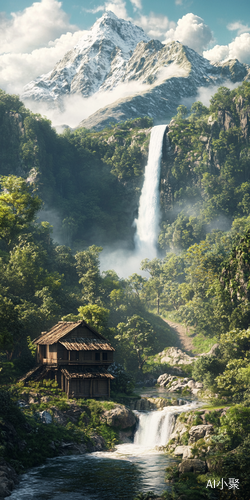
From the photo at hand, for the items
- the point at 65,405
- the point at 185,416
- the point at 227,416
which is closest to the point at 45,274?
the point at 65,405

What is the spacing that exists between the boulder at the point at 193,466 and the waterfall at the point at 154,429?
11486mm

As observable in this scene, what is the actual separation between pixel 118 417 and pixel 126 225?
103 meters

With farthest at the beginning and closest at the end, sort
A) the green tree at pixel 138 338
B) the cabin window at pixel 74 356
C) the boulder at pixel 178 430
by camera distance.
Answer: the green tree at pixel 138 338 < the cabin window at pixel 74 356 < the boulder at pixel 178 430

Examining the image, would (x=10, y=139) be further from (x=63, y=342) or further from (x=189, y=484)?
(x=189, y=484)

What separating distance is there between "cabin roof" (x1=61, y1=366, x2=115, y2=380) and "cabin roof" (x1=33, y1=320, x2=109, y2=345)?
3.28m

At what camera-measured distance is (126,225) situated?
148m

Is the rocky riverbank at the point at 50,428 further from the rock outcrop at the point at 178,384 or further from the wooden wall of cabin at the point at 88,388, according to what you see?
the rock outcrop at the point at 178,384

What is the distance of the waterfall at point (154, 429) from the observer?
46.9m

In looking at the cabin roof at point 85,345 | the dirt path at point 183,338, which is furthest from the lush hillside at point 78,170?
the cabin roof at point 85,345

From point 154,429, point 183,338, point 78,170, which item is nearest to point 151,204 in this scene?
point 78,170

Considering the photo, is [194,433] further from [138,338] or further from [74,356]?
[138,338]

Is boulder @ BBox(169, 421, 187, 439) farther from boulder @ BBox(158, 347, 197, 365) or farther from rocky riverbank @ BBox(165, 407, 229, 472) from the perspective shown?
boulder @ BBox(158, 347, 197, 365)

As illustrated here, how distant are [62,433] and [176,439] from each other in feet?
35.1

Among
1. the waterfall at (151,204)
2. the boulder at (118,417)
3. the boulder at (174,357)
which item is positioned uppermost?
the waterfall at (151,204)
